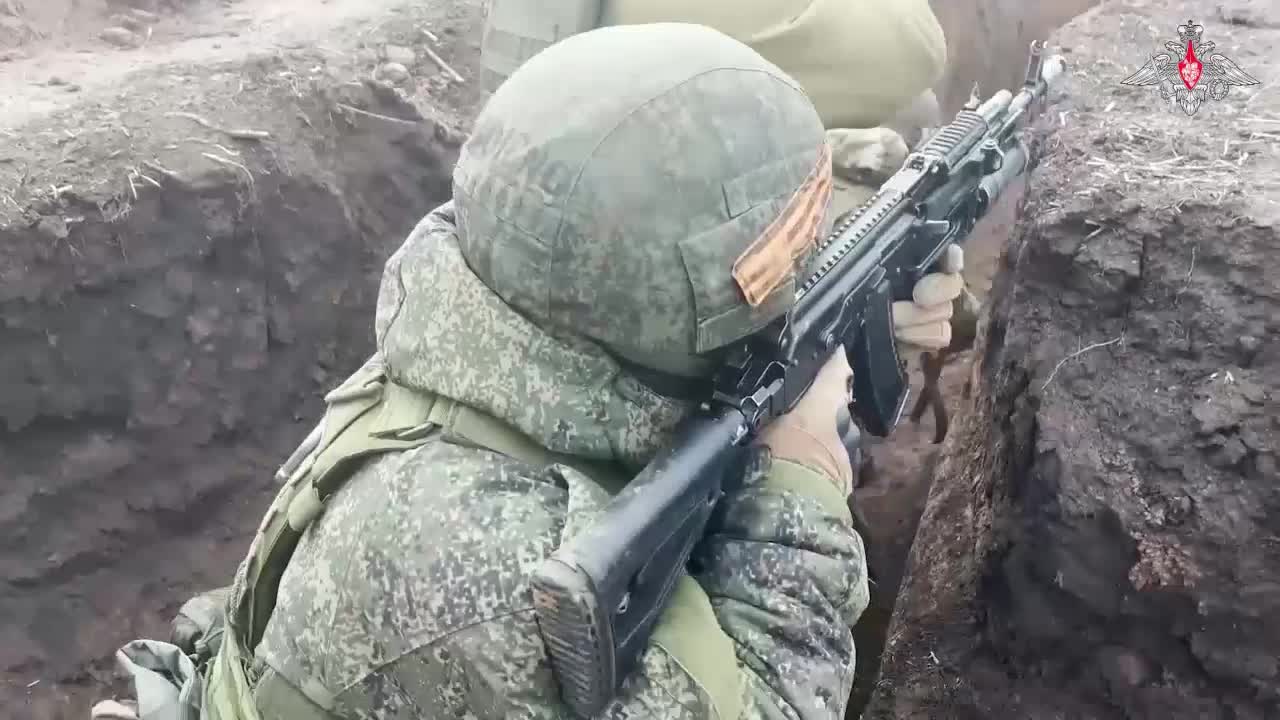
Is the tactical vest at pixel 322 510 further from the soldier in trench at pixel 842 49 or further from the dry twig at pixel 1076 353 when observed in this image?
the soldier in trench at pixel 842 49

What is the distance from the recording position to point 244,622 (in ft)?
5.62

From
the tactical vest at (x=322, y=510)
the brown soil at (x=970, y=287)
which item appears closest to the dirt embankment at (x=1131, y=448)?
the brown soil at (x=970, y=287)

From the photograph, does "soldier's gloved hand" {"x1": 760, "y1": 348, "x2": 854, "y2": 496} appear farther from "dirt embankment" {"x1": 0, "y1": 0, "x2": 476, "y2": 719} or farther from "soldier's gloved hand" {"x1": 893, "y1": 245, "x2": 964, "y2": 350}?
"dirt embankment" {"x1": 0, "y1": 0, "x2": 476, "y2": 719}

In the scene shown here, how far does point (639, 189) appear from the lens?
134 centimetres

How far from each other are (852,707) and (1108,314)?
153 centimetres

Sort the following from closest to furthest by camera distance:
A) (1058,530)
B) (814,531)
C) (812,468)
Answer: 1. (814,531)
2. (812,468)
3. (1058,530)

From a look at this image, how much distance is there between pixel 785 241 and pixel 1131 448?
1187mm

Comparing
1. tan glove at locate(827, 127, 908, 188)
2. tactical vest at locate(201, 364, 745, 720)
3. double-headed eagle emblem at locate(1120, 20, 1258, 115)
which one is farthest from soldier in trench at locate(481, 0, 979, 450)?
tactical vest at locate(201, 364, 745, 720)

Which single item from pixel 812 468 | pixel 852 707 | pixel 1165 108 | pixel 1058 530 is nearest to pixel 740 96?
pixel 812 468

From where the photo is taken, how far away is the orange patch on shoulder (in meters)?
1.42

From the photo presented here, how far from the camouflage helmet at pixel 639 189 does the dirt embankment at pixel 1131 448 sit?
117cm

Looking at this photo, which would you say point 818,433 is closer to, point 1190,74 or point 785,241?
point 785,241

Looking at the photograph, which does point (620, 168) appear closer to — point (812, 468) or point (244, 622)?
point (812, 468)

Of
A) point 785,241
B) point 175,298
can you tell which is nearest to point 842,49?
point 785,241
